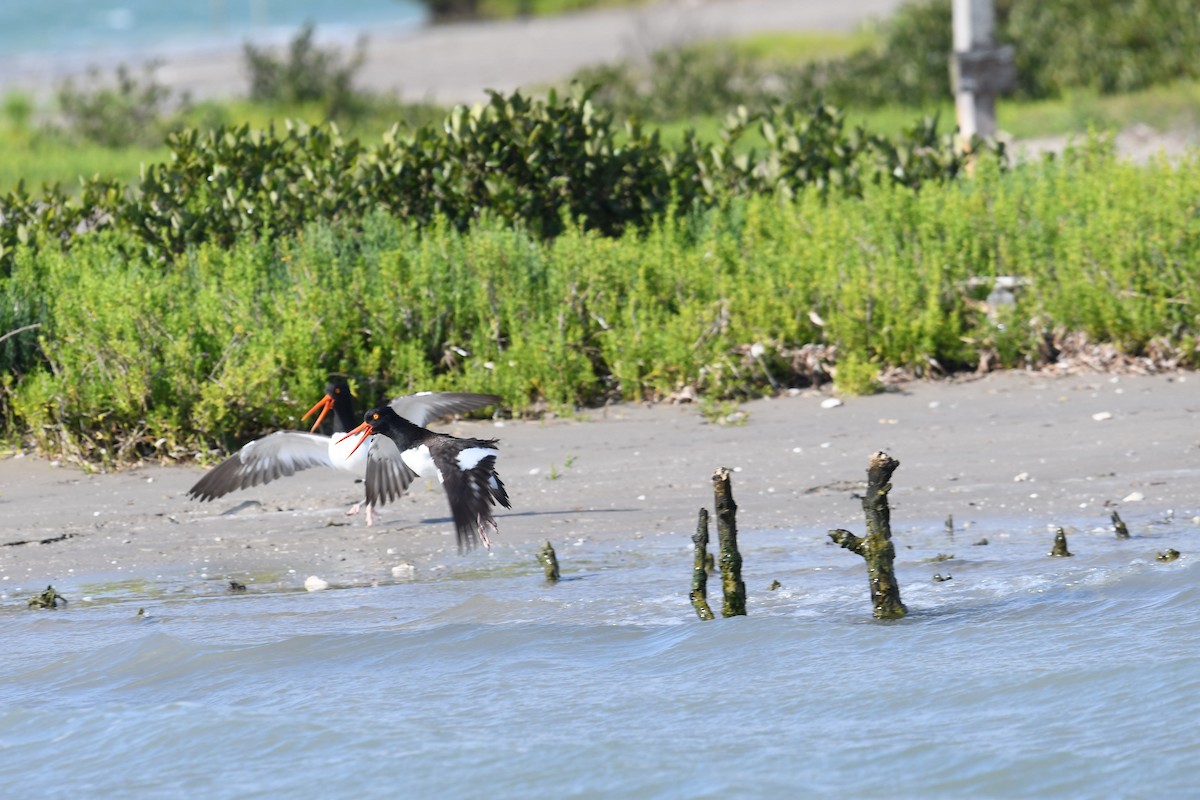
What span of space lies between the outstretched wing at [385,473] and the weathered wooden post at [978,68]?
6469mm

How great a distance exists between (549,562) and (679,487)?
4.94ft

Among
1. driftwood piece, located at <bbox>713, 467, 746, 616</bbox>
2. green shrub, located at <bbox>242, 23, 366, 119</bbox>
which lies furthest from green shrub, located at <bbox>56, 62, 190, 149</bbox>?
driftwood piece, located at <bbox>713, 467, 746, 616</bbox>

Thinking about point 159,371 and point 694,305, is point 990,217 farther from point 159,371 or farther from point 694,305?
point 159,371

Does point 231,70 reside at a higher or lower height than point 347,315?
higher

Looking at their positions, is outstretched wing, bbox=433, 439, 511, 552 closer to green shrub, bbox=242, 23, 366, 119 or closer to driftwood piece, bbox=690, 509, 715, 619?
driftwood piece, bbox=690, 509, 715, 619

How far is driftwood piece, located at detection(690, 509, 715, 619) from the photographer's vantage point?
6.70 meters

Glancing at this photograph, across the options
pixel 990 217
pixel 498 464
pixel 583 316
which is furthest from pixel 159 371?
pixel 990 217

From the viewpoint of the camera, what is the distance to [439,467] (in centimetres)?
788

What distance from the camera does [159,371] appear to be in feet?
31.2

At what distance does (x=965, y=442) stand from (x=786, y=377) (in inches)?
57.8

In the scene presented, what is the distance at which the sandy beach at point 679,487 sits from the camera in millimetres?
8297

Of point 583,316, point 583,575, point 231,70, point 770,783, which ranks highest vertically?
point 231,70

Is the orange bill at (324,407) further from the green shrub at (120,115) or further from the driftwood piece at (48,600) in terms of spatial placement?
the green shrub at (120,115)

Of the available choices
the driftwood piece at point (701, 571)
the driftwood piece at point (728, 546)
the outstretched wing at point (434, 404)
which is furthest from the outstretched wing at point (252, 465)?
the driftwood piece at point (728, 546)
